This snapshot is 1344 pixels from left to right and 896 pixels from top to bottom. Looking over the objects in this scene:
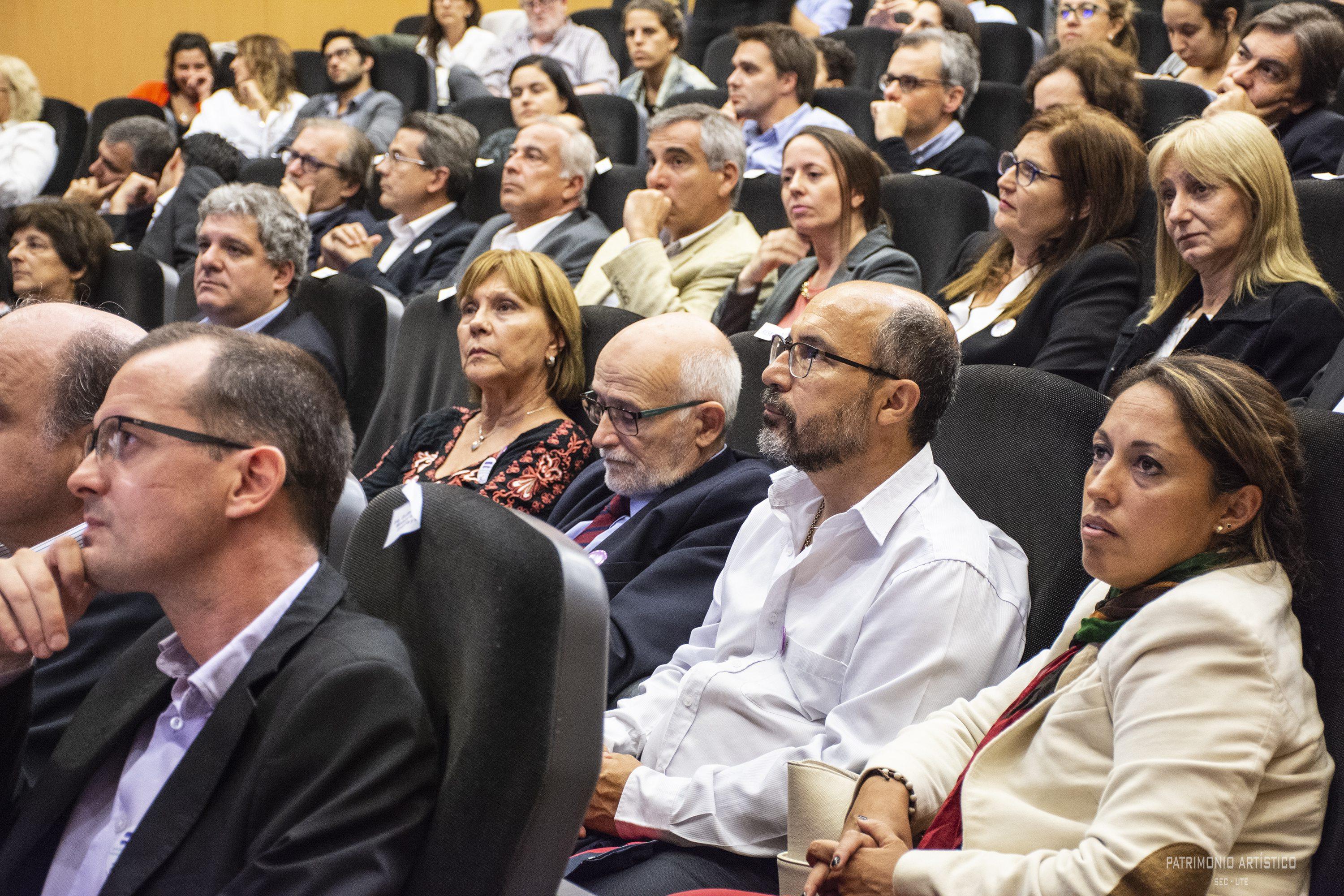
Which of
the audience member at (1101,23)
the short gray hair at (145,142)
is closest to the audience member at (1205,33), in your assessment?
the audience member at (1101,23)

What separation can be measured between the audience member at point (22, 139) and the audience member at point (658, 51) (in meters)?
2.72

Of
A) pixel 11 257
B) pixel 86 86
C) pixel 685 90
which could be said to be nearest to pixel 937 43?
pixel 685 90

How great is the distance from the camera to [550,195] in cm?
368

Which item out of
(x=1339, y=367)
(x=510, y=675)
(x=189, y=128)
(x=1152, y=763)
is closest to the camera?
(x=510, y=675)

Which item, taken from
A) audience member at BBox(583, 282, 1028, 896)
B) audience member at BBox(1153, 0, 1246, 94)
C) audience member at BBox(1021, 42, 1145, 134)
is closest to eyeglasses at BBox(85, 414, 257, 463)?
audience member at BBox(583, 282, 1028, 896)

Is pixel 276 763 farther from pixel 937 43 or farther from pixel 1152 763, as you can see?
pixel 937 43

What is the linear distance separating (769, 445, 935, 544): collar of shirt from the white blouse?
15.6 feet

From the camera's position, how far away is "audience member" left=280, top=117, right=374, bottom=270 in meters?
4.31

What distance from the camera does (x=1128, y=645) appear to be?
1.17 meters

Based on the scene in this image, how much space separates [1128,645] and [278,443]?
2.61 feet

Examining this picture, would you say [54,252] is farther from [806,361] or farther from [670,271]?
[806,361]

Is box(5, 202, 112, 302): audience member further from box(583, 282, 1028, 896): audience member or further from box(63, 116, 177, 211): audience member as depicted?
box(583, 282, 1028, 896): audience member

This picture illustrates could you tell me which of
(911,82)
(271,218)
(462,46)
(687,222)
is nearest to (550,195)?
(687,222)

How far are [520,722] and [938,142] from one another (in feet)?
11.1
